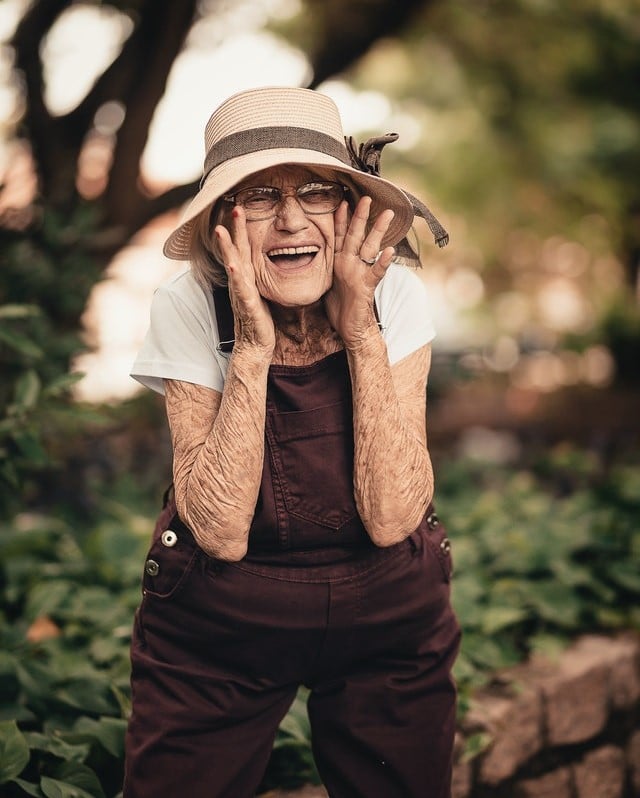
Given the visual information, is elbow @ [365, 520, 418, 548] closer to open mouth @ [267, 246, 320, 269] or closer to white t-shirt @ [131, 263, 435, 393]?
white t-shirt @ [131, 263, 435, 393]

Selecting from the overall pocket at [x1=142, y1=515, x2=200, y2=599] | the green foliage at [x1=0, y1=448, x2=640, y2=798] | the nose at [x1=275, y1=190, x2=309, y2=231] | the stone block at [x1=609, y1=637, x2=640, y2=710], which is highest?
the nose at [x1=275, y1=190, x2=309, y2=231]

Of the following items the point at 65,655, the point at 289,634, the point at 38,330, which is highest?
the point at 38,330

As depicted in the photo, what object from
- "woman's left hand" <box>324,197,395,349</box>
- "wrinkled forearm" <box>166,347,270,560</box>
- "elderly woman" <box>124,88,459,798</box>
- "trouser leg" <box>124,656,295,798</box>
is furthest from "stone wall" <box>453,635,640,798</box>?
"woman's left hand" <box>324,197,395,349</box>

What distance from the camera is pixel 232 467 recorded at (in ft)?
5.78

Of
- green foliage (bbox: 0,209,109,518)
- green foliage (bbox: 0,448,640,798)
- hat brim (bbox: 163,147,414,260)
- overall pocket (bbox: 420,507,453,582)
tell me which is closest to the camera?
hat brim (bbox: 163,147,414,260)

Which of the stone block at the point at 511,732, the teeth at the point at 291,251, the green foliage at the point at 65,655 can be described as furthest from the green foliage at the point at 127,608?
the teeth at the point at 291,251

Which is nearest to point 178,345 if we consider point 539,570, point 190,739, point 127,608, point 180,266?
point 190,739

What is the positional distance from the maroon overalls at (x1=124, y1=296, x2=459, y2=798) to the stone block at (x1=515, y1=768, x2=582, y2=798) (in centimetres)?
104

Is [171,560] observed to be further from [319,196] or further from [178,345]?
[319,196]

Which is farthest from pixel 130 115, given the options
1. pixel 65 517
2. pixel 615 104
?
pixel 615 104

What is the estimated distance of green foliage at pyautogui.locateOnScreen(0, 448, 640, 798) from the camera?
2.38 meters

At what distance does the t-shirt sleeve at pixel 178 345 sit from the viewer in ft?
6.17

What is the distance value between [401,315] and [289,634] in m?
0.80

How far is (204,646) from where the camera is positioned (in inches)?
74.2
